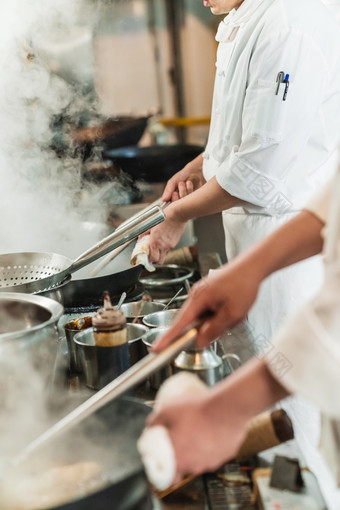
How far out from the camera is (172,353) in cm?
101

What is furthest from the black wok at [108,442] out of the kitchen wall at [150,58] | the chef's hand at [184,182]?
the kitchen wall at [150,58]

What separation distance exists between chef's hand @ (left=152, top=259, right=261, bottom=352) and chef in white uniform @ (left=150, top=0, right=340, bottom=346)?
3.29ft

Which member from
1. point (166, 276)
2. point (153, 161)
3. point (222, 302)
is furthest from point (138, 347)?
point (153, 161)

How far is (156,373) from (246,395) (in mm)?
743

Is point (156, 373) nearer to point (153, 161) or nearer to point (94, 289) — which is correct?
point (94, 289)

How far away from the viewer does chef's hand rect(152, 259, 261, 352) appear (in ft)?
3.45

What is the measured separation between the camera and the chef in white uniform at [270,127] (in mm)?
2031

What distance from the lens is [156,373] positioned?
160cm

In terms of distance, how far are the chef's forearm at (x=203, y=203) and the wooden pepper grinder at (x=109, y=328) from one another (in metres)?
0.77

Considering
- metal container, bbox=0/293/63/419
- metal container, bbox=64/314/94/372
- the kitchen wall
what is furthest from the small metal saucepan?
the kitchen wall

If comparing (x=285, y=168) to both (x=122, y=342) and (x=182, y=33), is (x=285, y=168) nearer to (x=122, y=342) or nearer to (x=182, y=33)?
(x=122, y=342)

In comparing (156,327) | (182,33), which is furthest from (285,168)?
(182,33)

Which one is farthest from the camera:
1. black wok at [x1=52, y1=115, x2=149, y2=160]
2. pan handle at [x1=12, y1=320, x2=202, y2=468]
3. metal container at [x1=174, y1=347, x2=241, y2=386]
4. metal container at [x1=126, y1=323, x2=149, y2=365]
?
black wok at [x1=52, y1=115, x2=149, y2=160]

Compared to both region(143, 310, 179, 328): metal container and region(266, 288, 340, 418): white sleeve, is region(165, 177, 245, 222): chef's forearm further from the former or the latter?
region(266, 288, 340, 418): white sleeve
